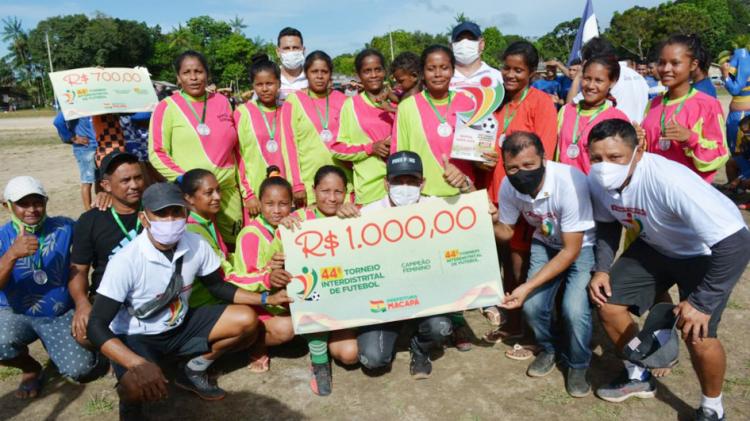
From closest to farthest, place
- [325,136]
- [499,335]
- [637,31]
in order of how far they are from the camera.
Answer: [499,335] < [325,136] < [637,31]

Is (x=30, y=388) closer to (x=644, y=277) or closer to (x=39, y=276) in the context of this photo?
(x=39, y=276)

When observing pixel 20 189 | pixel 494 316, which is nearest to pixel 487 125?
pixel 494 316

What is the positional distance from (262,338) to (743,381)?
403 cm

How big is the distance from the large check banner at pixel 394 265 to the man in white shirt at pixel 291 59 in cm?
273

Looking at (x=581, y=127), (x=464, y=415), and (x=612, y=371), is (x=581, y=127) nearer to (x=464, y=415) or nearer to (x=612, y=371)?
(x=612, y=371)

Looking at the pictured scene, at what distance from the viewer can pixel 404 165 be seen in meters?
4.25

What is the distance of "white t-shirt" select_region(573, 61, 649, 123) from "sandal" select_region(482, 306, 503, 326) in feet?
8.68

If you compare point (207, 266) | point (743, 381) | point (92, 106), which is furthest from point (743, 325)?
point (92, 106)

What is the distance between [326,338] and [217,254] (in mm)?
1240

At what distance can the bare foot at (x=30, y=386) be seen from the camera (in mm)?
4375

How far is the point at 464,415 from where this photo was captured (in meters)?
3.91

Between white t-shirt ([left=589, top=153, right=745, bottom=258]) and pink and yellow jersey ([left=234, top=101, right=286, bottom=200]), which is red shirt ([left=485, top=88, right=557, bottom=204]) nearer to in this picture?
white t-shirt ([left=589, top=153, right=745, bottom=258])

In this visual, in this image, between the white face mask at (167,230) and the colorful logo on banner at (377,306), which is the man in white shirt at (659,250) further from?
the white face mask at (167,230)

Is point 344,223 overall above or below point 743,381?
above
